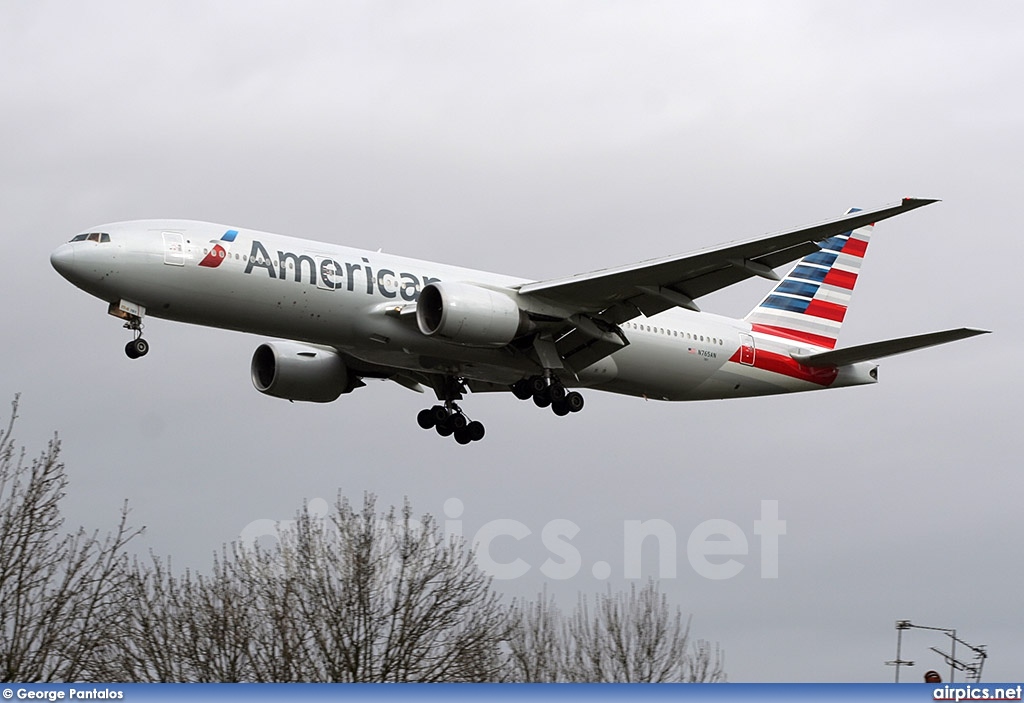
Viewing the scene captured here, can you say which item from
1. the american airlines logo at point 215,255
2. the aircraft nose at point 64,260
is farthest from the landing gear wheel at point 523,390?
the aircraft nose at point 64,260

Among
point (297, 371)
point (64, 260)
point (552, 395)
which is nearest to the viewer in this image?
point (64, 260)

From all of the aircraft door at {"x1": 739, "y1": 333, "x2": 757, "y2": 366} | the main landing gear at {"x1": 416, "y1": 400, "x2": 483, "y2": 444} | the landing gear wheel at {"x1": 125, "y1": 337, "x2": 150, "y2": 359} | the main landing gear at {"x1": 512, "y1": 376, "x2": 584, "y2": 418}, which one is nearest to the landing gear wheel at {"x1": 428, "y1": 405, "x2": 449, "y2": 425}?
the main landing gear at {"x1": 416, "y1": 400, "x2": 483, "y2": 444}

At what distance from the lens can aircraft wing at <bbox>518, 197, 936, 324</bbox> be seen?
31828mm

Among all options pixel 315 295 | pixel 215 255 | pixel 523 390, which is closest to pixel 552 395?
pixel 523 390

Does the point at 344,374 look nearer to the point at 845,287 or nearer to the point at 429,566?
the point at 429,566

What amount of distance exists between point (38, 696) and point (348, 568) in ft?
47.4

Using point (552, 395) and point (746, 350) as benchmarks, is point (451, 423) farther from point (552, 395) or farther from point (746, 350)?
point (746, 350)

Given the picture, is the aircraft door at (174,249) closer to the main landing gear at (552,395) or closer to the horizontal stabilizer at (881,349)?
the main landing gear at (552,395)

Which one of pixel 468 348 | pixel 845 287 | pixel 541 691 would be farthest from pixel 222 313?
pixel 845 287

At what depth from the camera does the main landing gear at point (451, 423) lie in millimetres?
38531

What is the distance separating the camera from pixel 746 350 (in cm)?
3881

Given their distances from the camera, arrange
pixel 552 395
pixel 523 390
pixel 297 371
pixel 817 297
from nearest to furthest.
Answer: pixel 552 395 < pixel 523 390 < pixel 297 371 < pixel 817 297

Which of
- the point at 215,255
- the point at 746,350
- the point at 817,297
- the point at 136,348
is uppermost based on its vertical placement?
the point at 817,297

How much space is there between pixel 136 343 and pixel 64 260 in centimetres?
223
